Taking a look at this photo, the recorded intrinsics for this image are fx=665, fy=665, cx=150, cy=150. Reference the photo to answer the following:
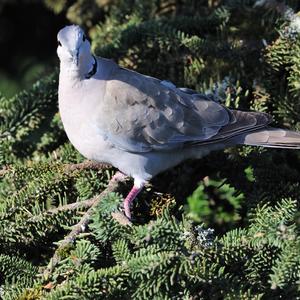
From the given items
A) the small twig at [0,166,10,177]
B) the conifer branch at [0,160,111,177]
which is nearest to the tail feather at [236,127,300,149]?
the conifer branch at [0,160,111,177]

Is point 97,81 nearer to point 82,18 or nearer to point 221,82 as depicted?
point 221,82

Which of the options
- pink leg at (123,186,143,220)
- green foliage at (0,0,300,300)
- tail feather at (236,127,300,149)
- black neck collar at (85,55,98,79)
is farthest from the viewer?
black neck collar at (85,55,98,79)

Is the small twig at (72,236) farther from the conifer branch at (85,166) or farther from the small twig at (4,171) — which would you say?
the small twig at (4,171)

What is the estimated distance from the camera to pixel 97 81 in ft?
9.80

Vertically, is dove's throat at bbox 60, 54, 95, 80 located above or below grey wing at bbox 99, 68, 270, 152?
above

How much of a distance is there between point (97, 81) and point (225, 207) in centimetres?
83

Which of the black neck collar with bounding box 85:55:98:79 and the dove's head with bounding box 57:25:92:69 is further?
the black neck collar with bounding box 85:55:98:79

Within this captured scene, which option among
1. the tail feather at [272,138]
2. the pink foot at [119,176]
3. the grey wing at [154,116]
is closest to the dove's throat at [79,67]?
the grey wing at [154,116]

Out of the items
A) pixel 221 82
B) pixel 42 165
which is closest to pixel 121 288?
pixel 42 165

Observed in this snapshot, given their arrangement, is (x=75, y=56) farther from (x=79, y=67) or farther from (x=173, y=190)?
(x=173, y=190)

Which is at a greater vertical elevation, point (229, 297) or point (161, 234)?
point (161, 234)

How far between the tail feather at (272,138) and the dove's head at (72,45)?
2.63 feet

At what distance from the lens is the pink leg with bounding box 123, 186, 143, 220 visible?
2514mm

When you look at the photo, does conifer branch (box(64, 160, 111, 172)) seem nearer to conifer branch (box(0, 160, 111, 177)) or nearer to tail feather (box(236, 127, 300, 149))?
conifer branch (box(0, 160, 111, 177))
